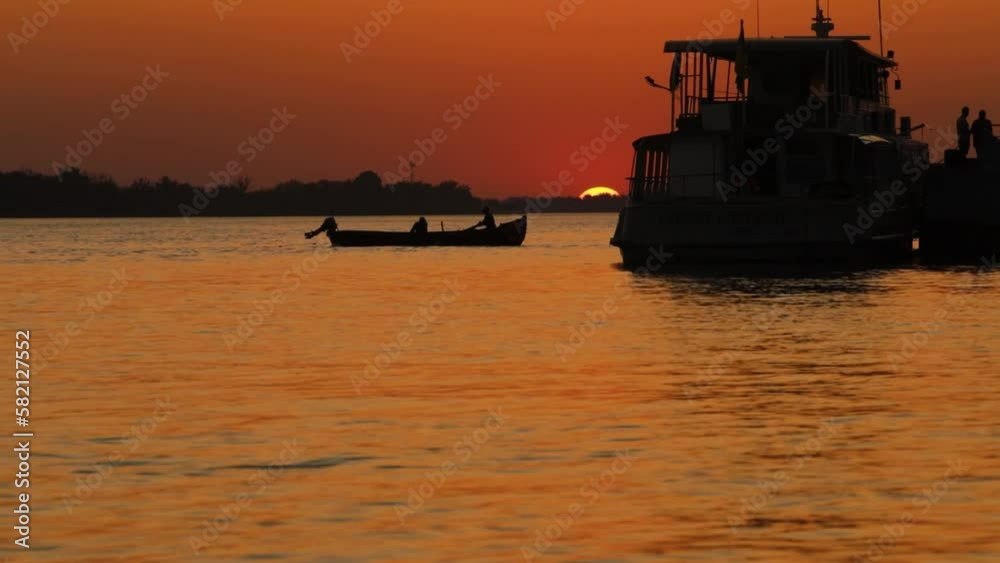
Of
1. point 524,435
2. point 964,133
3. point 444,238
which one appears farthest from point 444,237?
point 524,435

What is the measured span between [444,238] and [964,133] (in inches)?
1392

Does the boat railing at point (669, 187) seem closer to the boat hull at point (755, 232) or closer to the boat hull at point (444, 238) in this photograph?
the boat hull at point (755, 232)

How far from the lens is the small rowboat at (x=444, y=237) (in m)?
85.9

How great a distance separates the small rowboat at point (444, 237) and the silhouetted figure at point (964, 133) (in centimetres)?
3184

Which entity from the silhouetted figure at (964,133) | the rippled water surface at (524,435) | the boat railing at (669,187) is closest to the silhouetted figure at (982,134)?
the silhouetted figure at (964,133)

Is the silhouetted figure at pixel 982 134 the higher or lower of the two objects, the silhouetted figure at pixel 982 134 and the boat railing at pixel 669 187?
the higher

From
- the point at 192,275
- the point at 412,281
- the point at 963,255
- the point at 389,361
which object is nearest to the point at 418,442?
the point at 389,361

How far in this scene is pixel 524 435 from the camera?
1584cm

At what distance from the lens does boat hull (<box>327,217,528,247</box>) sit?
282 ft

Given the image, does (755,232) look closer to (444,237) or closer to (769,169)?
(769,169)

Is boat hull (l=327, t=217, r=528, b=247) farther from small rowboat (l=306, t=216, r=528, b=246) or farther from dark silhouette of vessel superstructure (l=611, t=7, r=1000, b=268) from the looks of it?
dark silhouette of vessel superstructure (l=611, t=7, r=1000, b=268)

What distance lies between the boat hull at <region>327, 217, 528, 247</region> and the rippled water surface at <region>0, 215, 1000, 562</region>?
164ft

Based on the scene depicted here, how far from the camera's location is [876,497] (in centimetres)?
1230

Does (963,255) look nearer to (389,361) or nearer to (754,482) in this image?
(389,361)
